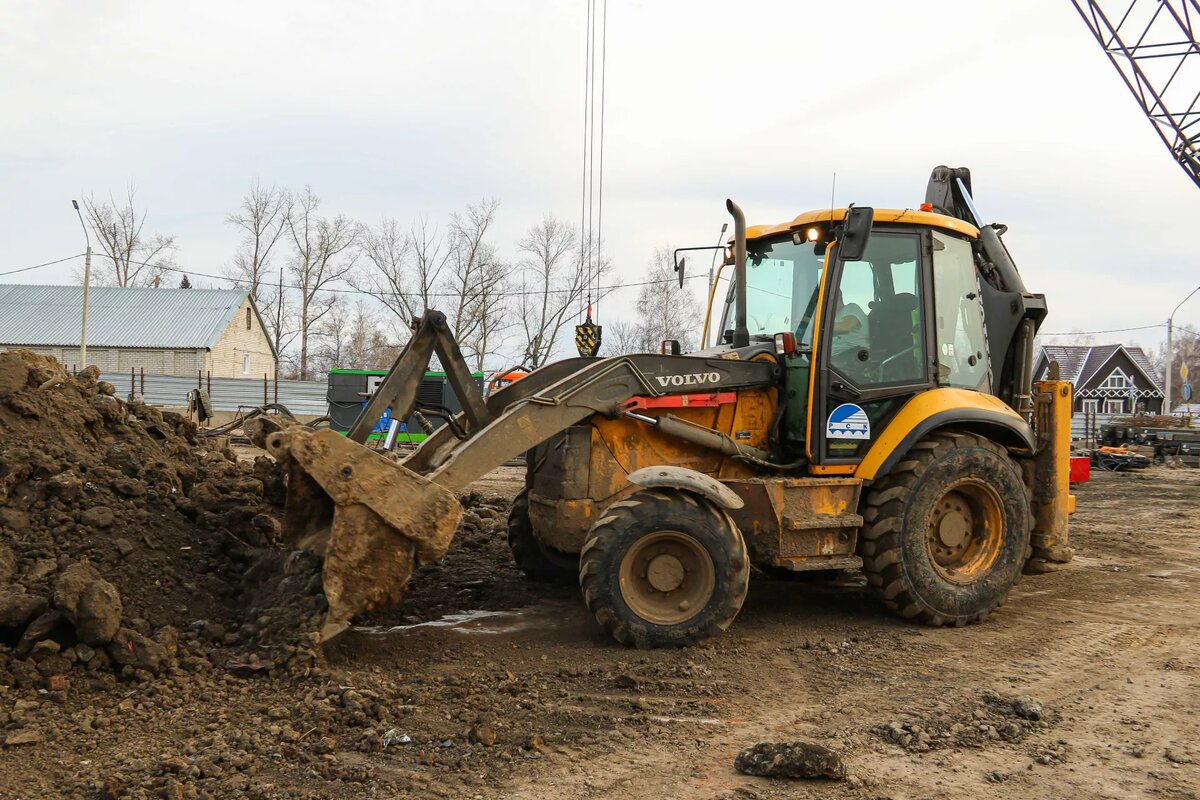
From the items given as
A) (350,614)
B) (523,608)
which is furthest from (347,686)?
(523,608)

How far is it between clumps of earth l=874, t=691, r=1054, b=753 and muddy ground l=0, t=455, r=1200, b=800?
0.5 inches

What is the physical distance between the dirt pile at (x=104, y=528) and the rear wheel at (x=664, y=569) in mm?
2099

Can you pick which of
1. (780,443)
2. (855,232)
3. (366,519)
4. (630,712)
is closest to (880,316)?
(855,232)

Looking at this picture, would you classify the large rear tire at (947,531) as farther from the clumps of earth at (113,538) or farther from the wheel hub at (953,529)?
the clumps of earth at (113,538)

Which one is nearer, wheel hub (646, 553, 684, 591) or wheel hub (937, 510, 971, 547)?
wheel hub (646, 553, 684, 591)

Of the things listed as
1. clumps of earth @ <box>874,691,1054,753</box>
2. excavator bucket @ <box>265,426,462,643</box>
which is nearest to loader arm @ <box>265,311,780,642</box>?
excavator bucket @ <box>265,426,462,643</box>

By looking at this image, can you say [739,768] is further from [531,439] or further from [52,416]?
[52,416]

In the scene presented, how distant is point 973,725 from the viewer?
473cm

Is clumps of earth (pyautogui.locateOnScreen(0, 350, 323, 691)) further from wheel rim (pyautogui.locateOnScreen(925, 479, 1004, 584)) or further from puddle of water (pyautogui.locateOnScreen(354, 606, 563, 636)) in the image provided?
wheel rim (pyautogui.locateOnScreen(925, 479, 1004, 584))

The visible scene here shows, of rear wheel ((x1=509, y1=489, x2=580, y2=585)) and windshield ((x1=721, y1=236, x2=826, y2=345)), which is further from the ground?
windshield ((x1=721, y1=236, x2=826, y2=345))

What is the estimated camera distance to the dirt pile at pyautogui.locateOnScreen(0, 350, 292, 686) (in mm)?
5035

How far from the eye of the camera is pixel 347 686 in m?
4.95

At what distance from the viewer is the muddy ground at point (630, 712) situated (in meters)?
4.02

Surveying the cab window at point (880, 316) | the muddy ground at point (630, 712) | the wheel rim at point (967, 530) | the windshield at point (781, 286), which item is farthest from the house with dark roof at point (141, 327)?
the wheel rim at point (967, 530)
